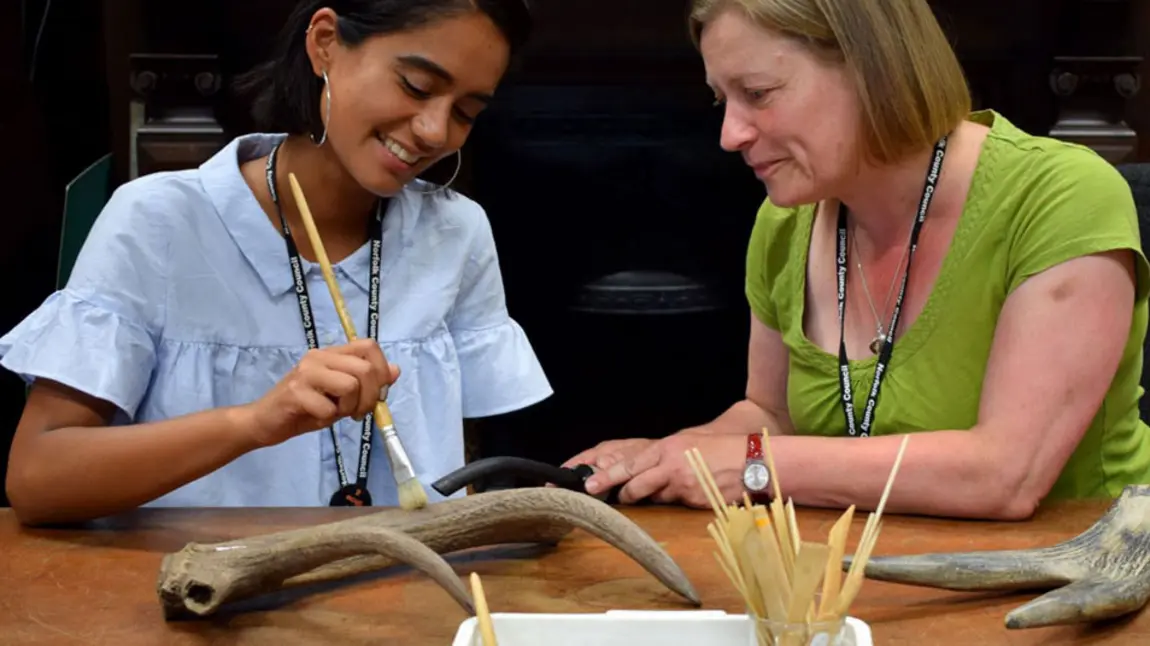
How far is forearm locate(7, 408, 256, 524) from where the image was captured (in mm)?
1335

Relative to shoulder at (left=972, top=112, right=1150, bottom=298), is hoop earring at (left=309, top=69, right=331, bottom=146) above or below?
above

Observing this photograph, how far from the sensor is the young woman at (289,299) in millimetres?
1379

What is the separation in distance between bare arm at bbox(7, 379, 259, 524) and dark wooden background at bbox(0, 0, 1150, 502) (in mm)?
1326

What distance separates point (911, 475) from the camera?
1386 mm

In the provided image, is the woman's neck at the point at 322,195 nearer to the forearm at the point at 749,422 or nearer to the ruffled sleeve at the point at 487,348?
the ruffled sleeve at the point at 487,348

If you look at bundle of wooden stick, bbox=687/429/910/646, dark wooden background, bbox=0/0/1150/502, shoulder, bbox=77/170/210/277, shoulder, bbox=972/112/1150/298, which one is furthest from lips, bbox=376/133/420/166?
dark wooden background, bbox=0/0/1150/502

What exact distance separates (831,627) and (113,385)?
0.88 m

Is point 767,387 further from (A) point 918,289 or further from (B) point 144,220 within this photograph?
(B) point 144,220

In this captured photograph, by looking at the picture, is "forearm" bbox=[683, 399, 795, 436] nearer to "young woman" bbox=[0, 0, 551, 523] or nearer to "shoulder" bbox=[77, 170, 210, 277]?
"young woman" bbox=[0, 0, 551, 523]

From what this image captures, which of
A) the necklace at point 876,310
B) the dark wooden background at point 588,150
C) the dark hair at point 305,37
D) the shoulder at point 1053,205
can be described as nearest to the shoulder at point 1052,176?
the shoulder at point 1053,205

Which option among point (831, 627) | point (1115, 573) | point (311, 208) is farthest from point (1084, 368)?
point (311, 208)

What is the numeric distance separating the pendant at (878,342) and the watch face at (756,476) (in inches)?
10.2

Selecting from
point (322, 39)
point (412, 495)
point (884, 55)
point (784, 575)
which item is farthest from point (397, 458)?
point (884, 55)

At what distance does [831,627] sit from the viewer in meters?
0.89
